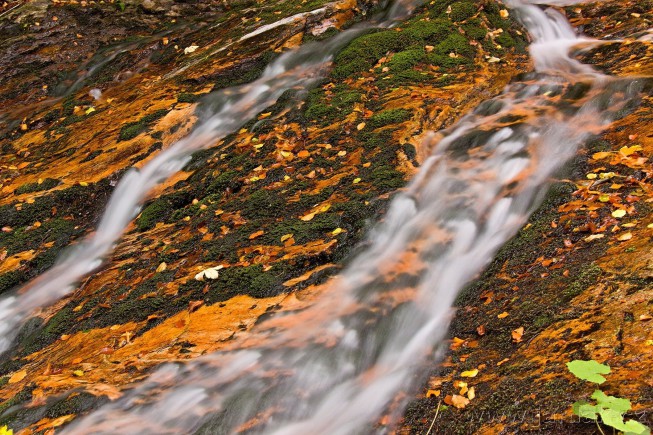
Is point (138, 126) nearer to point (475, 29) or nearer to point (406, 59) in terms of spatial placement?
point (406, 59)

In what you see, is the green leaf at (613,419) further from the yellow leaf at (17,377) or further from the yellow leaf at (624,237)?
the yellow leaf at (17,377)

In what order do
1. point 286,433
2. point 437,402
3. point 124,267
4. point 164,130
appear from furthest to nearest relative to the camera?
point 164,130
point 124,267
point 286,433
point 437,402

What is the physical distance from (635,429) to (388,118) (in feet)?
15.1

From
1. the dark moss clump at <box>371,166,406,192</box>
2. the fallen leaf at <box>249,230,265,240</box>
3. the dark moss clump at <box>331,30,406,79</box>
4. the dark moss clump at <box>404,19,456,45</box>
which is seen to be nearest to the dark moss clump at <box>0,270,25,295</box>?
the fallen leaf at <box>249,230,265,240</box>

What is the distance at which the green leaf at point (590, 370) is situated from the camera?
2.25 meters

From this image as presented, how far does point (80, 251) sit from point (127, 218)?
0.64 m

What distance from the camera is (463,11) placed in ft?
25.6

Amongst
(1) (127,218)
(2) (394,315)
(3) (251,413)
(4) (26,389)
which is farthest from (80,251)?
(2) (394,315)

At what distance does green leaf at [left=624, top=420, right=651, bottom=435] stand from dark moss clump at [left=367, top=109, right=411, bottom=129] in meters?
4.44

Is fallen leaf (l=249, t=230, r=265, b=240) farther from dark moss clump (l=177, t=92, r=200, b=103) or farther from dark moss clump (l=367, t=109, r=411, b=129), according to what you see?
dark moss clump (l=177, t=92, r=200, b=103)

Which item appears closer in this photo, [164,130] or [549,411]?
[549,411]

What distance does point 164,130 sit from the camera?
7.35 m

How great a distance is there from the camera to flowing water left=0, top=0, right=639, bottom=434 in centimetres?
347

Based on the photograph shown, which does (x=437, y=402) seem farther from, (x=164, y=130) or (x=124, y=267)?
(x=164, y=130)
